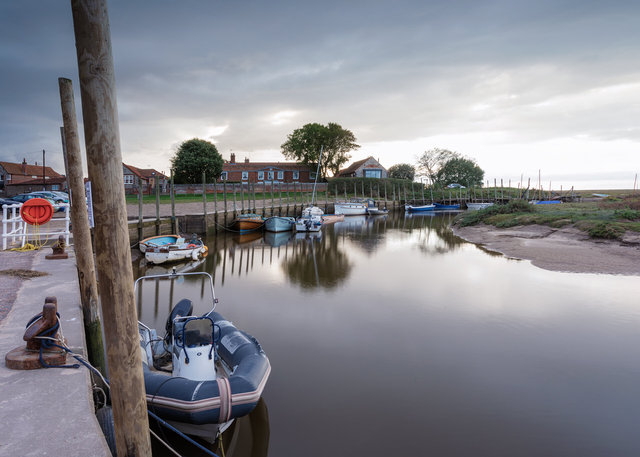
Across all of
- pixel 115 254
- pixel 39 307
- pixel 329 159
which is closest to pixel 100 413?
pixel 115 254

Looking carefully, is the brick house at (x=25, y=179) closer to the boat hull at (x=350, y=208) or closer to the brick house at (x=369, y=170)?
the boat hull at (x=350, y=208)

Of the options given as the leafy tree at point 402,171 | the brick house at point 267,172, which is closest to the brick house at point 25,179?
the brick house at point 267,172

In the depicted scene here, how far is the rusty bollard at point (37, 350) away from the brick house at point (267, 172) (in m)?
56.2

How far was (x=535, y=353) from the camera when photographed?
7535 millimetres

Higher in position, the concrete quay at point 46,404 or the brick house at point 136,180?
the brick house at point 136,180

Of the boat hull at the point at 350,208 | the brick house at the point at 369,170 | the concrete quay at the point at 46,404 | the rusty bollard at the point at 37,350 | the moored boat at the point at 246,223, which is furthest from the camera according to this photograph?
the brick house at the point at 369,170

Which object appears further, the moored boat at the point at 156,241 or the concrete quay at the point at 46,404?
the moored boat at the point at 156,241

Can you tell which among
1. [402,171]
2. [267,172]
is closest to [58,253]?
[267,172]

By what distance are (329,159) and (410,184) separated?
15.5 metres

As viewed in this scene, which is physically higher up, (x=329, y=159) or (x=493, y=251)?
(x=329, y=159)

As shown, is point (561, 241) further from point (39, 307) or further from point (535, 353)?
point (39, 307)

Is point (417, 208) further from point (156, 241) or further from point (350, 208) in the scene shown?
point (156, 241)

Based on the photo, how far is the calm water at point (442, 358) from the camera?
199 inches

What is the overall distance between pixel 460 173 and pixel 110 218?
79.5 m
